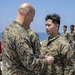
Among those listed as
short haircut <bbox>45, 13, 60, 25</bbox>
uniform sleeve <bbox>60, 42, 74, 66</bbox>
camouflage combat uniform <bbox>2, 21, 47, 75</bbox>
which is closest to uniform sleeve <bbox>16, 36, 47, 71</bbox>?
camouflage combat uniform <bbox>2, 21, 47, 75</bbox>

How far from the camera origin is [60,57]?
4.79 m

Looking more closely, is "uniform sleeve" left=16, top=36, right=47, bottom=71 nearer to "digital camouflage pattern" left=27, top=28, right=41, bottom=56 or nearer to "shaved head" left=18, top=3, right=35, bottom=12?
"digital camouflage pattern" left=27, top=28, right=41, bottom=56

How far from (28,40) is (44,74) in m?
1.24

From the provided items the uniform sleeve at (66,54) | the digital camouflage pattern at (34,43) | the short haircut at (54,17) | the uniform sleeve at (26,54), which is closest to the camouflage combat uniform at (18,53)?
the uniform sleeve at (26,54)

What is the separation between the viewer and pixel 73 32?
15461mm

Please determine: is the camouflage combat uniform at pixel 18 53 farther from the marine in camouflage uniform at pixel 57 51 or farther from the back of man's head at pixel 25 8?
the marine in camouflage uniform at pixel 57 51

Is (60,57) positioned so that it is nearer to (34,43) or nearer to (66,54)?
(66,54)

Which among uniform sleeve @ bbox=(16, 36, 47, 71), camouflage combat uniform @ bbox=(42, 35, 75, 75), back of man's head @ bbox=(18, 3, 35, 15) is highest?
back of man's head @ bbox=(18, 3, 35, 15)

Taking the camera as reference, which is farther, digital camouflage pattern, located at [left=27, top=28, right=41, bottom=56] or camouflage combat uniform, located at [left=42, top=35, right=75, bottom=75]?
camouflage combat uniform, located at [left=42, top=35, right=75, bottom=75]

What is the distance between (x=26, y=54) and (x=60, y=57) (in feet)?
3.87

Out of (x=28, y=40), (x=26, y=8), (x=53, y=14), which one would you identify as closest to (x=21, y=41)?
(x=28, y=40)

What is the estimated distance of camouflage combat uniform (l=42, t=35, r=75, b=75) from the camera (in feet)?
15.5

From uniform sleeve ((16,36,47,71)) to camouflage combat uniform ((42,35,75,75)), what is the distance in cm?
100

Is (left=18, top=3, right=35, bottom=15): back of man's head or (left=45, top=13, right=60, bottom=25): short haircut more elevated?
(left=18, top=3, right=35, bottom=15): back of man's head
